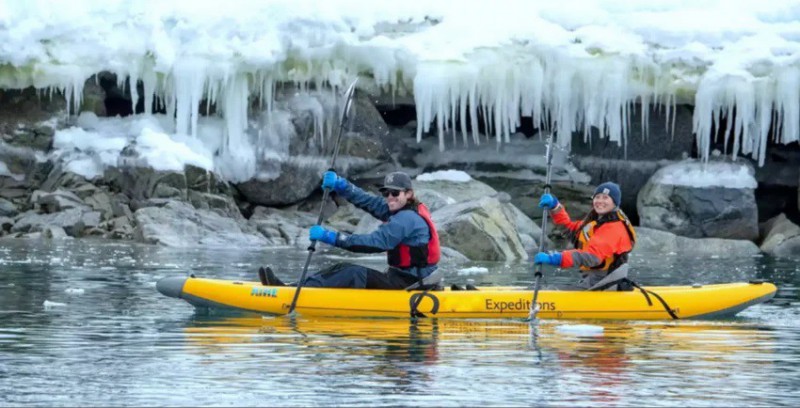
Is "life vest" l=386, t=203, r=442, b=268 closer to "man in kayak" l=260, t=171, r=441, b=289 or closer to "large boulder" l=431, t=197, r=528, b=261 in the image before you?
"man in kayak" l=260, t=171, r=441, b=289

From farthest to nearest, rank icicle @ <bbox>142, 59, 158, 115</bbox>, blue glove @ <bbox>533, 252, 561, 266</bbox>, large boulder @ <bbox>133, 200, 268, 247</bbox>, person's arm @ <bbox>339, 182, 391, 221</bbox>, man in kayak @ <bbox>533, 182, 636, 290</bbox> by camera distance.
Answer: icicle @ <bbox>142, 59, 158, 115</bbox>, large boulder @ <bbox>133, 200, 268, 247</bbox>, person's arm @ <bbox>339, 182, 391, 221</bbox>, man in kayak @ <bbox>533, 182, 636, 290</bbox>, blue glove @ <bbox>533, 252, 561, 266</bbox>

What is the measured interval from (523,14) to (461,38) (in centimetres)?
135

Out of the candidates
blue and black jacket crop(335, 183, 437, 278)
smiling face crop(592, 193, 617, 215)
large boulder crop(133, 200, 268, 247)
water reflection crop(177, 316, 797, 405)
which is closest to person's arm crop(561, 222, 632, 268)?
smiling face crop(592, 193, 617, 215)

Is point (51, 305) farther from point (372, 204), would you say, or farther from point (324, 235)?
point (372, 204)

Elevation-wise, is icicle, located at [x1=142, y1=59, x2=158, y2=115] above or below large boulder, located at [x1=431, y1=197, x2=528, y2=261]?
above

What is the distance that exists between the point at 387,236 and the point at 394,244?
100 millimetres

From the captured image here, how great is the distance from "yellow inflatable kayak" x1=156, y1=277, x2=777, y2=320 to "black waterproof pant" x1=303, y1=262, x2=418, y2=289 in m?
0.10

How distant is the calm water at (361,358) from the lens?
8445 millimetres

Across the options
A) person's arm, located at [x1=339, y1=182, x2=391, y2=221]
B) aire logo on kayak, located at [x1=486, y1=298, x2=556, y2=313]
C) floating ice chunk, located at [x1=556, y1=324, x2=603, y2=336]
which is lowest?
aire logo on kayak, located at [x1=486, y1=298, x2=556, y2=313]

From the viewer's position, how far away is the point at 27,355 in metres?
9.95

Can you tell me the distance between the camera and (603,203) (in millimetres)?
12977

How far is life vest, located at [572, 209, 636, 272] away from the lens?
1302 centimetres

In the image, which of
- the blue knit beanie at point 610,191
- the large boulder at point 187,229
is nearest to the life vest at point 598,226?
the blue knit beanie at point 610,191

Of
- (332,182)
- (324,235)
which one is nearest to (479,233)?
(332,182)
